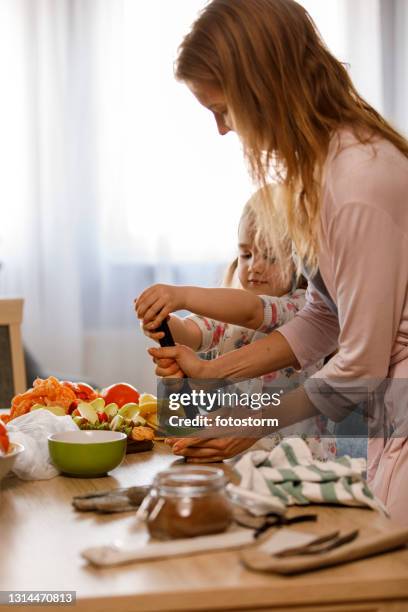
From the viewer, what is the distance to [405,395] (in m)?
1.36

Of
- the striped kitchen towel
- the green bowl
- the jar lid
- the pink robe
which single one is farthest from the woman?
the jar lid

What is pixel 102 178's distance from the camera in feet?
13.0

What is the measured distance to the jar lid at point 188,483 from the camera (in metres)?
0.85

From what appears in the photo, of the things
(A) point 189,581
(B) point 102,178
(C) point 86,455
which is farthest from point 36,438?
(B) point 102,178

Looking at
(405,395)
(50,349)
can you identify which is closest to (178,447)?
(405,395)

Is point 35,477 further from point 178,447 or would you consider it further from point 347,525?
point 347,525

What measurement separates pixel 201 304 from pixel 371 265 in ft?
1.28

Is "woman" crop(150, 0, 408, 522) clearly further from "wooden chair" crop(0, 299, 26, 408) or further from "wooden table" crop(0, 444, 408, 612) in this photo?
"wooden chair" crop(0, 299, 26, 408)

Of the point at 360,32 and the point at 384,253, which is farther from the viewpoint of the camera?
the point at 360,32

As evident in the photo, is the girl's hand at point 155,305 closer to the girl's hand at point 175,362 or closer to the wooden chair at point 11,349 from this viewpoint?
the girl's hand at point 175,362

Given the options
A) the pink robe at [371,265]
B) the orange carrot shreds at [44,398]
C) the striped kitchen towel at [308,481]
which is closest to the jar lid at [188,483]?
the striped kitchen towel at [308,481]

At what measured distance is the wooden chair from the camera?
94.7 inches

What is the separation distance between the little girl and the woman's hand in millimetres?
36

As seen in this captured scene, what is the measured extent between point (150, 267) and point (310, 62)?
2788 millimetres
